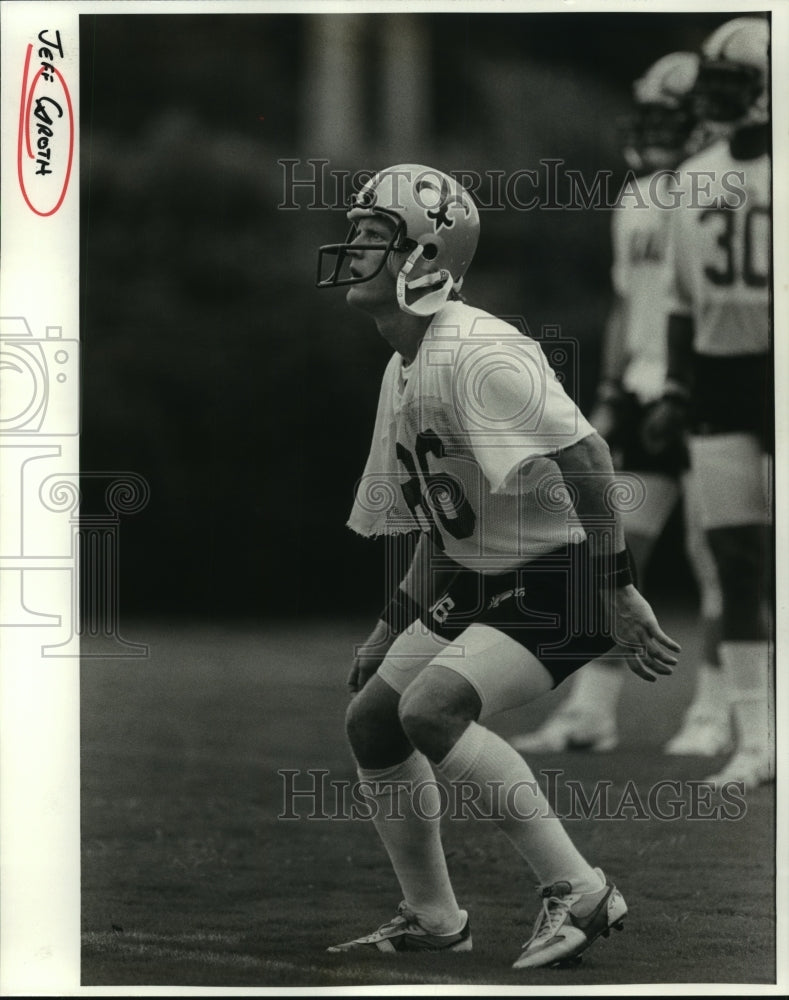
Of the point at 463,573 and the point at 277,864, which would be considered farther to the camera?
the point at 277,864

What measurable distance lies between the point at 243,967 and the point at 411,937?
0.48 meters

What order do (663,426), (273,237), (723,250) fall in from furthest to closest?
(663,426), (723,250), (273,237)

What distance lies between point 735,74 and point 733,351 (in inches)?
33.9

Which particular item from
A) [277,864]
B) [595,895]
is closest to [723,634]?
[595,895]

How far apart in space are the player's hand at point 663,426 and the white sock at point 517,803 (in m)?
1.49

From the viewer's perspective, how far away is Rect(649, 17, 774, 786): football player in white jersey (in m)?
4.99

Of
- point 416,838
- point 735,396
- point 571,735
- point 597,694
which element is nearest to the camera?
point 416,838

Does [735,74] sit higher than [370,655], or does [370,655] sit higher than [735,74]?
[735,74]

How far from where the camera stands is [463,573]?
468 centimetres

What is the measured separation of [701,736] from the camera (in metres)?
5.52

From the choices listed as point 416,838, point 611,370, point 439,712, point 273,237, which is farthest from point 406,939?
point 273,237

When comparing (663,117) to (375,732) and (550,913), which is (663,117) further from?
(550,913)

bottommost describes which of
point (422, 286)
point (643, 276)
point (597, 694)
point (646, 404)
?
point (597, 694)

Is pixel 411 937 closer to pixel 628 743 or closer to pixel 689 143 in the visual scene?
pixel 628 743
